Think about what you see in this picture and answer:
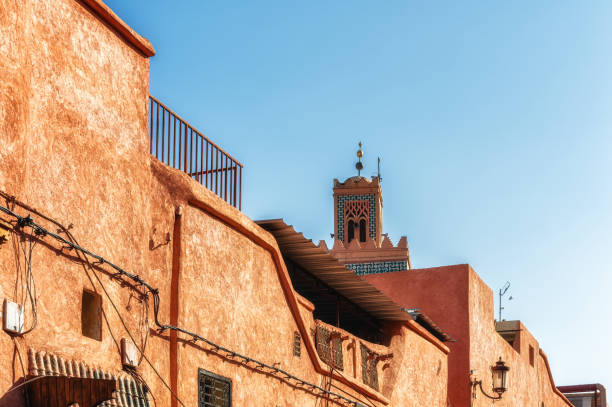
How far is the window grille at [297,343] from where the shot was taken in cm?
1402

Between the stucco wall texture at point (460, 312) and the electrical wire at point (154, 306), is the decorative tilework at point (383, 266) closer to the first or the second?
the stucco wall texture at point (460, 312)

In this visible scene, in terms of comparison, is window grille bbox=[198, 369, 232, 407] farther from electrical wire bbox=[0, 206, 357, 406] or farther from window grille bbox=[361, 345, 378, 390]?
window grille bbox=[361, 345, 378, 390]

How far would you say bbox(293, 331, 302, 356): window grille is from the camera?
1402 centimetres

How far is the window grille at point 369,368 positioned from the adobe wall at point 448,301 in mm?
4198

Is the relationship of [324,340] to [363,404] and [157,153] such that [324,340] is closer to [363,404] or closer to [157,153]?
[363,404]

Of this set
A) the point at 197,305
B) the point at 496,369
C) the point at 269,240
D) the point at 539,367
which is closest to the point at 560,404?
the point at 539,367

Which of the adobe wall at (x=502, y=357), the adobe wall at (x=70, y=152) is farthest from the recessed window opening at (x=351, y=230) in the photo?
the adobe wall at (x=70, y=152)

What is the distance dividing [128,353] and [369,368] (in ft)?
25.6

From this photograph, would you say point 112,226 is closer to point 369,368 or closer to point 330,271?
point 330,271

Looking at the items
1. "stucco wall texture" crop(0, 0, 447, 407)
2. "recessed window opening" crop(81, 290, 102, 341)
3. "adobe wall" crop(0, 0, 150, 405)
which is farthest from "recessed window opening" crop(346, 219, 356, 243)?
"recessed window opening" crop(81, 290, 102, 341)

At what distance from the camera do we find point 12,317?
8.17 meters

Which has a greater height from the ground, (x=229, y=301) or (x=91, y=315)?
(x=229, y=301)

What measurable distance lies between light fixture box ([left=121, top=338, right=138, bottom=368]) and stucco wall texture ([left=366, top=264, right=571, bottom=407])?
475 inches

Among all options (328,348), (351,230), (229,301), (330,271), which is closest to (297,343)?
(328,348)
